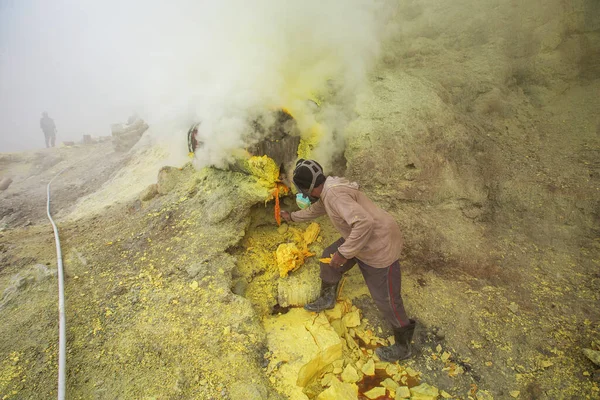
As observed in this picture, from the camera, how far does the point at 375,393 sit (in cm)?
249

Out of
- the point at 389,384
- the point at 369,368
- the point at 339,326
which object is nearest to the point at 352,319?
the point at 339,326

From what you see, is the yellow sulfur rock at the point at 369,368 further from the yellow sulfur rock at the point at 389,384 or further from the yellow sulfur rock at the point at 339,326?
the yellow sulfur rock at the point at 339,326

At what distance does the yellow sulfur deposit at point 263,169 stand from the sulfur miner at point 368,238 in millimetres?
771

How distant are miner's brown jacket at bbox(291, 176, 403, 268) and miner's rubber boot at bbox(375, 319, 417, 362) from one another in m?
0.63

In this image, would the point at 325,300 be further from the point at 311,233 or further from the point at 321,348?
the point at 311,233

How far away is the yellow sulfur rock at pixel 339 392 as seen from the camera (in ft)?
7.75

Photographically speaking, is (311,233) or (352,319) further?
(311,233)

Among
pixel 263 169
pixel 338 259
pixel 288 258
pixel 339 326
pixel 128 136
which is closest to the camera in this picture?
pixel 338 259

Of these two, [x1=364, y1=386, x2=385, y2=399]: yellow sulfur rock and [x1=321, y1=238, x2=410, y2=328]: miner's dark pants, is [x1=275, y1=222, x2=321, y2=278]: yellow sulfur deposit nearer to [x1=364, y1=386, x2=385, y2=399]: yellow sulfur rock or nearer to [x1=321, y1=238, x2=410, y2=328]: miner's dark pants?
[x1=321, y1=238, x2=410, y2=328]: miner's dark pants

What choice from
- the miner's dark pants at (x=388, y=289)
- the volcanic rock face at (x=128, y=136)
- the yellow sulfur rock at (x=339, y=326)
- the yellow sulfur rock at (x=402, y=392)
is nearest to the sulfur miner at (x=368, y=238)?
the miner's dark pants at (x=388, y=289)

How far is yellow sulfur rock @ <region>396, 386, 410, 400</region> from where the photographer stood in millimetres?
2475

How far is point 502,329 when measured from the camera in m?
2.78

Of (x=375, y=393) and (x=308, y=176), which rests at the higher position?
(x=308, y=176)

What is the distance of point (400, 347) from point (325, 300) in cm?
75
